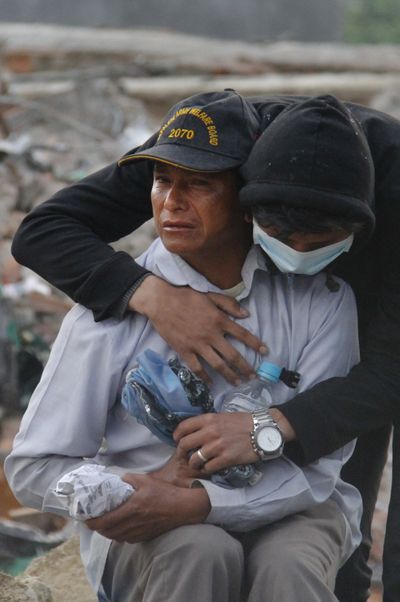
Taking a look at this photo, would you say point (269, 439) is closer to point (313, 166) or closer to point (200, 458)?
point (200, 458)

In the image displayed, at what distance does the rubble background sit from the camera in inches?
251

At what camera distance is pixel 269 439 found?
292cm

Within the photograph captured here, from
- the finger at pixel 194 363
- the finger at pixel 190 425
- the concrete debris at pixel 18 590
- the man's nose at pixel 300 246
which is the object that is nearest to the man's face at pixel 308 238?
the man's nose at pixel 300 246

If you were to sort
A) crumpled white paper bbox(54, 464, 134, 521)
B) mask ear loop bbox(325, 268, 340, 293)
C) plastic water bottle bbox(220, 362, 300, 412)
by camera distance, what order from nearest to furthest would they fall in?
1. crumpled white paper bbox(54, 464, 134, 521)
2. plastic water bottle bbox(220, 362, 300, 412)
3. mask ear loop bbox(325, 268, 340, 293)

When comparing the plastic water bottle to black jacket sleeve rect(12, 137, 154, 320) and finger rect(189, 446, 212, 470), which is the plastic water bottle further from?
black jacket sleeve rect(12, 137, 154, 320)

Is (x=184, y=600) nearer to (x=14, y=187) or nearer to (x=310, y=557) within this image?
(x=310, y=557)

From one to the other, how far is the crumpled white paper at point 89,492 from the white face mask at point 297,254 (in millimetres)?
668

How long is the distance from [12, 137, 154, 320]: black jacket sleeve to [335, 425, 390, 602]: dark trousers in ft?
3.42

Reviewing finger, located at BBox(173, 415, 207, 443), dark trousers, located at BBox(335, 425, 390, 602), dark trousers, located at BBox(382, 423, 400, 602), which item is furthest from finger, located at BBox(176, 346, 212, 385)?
dark trousers, located at BBox(335, 425, 390, 602)

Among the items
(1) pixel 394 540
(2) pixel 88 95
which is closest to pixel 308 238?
(1) pixel 394 540

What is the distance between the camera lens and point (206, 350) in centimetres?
302

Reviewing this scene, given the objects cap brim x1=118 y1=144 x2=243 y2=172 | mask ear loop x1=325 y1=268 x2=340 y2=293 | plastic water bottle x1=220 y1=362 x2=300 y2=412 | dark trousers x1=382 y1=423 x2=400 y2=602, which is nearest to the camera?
cap brim x1=118 y1=144 x2=243 y2=172

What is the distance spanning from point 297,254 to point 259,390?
371 millimetres

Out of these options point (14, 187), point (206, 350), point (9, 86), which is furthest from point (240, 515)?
point (9, 86)
